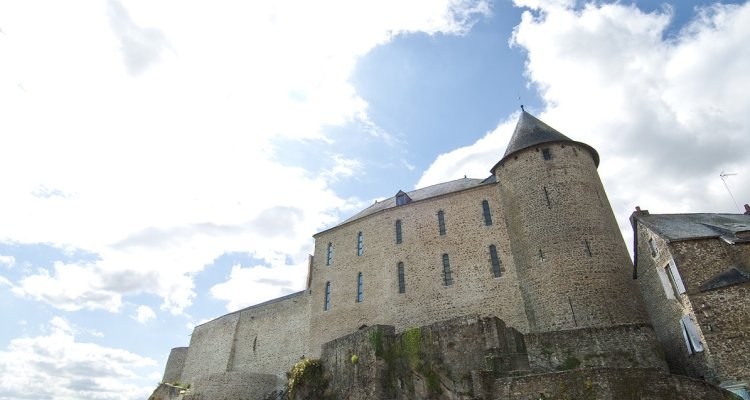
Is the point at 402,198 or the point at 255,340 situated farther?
the point at 255,340

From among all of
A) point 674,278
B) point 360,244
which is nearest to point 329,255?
point 360,244

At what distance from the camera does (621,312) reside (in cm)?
1759

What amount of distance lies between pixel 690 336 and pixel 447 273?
10360mm

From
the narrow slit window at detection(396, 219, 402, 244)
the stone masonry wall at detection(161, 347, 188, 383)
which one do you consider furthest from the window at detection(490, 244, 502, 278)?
the stone masonry wall at detection(161, 347, 188, 383)

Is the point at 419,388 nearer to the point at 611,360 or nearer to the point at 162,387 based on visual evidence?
the point at 611,360

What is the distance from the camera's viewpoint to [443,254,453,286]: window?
73.9 feet

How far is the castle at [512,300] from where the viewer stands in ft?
45.5

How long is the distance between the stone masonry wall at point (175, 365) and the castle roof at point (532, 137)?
29552 millimetres

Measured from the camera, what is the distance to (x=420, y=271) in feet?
77.0

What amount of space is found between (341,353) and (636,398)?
35.5ft

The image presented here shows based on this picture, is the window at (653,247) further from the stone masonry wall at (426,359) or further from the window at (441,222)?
the window at (441,222)

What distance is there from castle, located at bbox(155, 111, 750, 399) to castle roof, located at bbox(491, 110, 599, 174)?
9cm

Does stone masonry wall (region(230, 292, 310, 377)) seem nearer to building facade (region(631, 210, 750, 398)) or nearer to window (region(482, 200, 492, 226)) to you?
window (region(482, 200, 492, 226))

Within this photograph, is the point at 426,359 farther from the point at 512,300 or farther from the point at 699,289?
the point at 699,289
